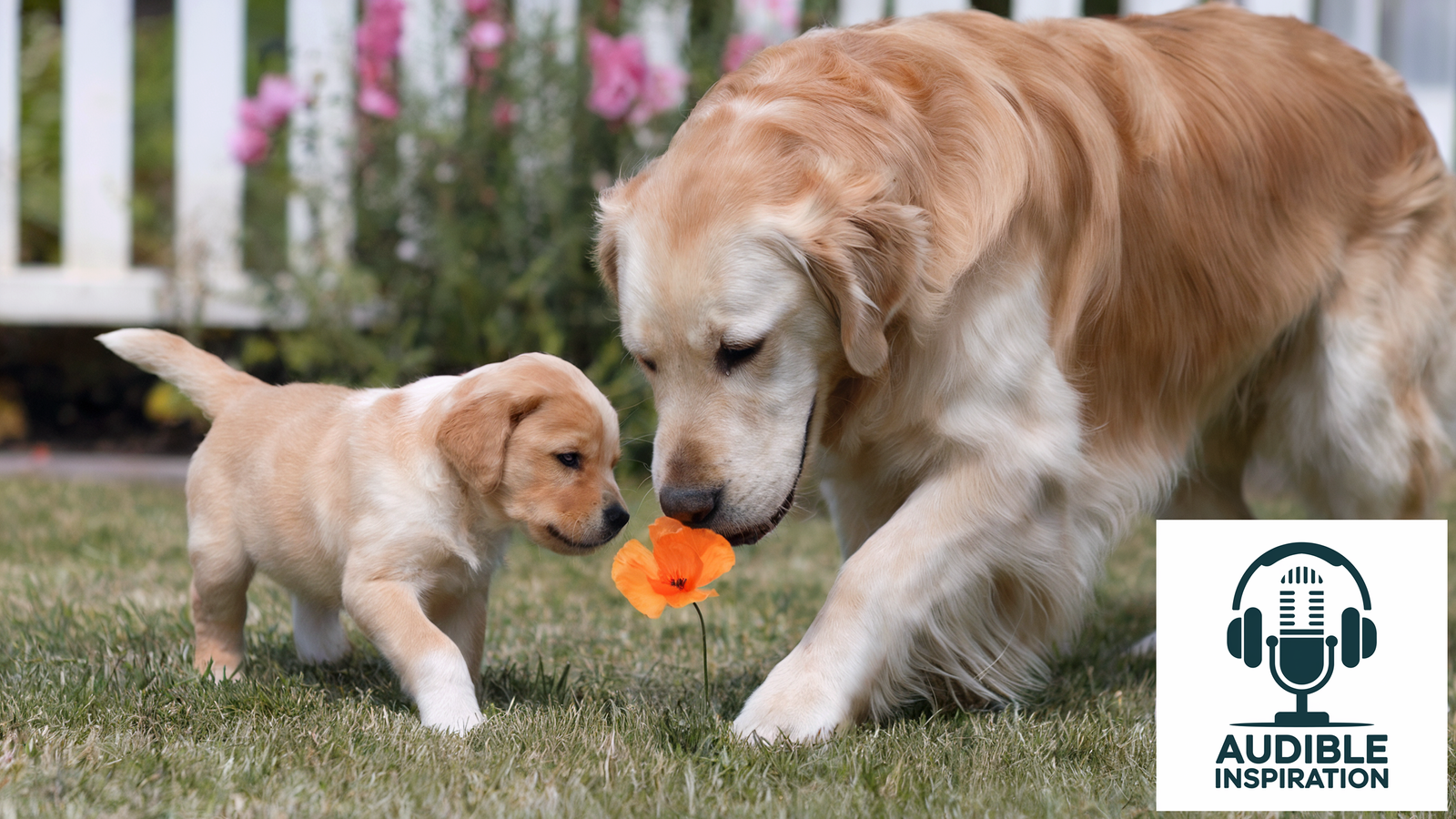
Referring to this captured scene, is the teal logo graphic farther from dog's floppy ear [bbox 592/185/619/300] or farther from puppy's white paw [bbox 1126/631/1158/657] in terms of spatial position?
dog's floppy ear [bbox 592/185/619/300]

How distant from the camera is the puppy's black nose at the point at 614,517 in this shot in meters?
2.51

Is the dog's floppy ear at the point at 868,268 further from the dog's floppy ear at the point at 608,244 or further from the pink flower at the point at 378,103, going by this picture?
the pink flower at the point at 378,103

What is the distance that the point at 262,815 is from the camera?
1910mm

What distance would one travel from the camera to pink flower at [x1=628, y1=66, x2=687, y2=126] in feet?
18.2

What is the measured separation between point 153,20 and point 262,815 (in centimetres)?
992

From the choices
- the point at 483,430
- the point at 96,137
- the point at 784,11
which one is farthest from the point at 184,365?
the point at 96,137

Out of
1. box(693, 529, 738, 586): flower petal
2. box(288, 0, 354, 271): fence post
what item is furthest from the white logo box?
box(288, 0, 354, 271): fence post

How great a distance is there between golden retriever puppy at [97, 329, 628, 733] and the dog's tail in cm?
14

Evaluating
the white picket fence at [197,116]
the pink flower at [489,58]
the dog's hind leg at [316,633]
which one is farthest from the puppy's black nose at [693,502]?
the white picket fence at [197,116]

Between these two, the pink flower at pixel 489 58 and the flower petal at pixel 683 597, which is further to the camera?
the pink flower at pixel 489 58

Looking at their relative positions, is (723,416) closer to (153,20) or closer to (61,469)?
(61,469)

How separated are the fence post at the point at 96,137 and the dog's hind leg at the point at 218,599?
415 centimetres

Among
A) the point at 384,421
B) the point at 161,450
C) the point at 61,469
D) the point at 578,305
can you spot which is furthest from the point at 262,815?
the point at 161,450

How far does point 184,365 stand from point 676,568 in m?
1.29
